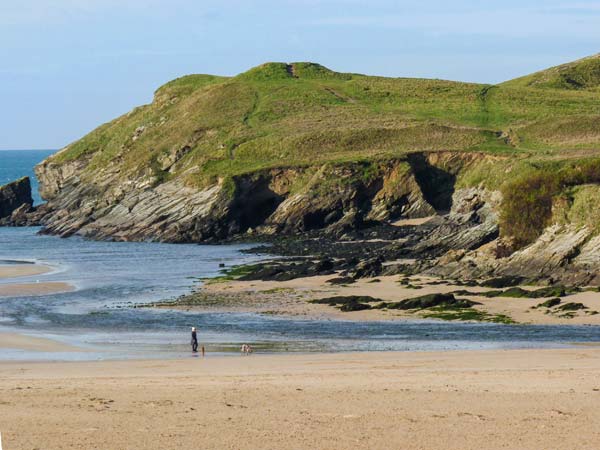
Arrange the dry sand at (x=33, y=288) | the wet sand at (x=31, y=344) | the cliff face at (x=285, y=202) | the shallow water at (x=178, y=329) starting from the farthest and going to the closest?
the cliff face at (x=285, y=202)
the dry sand at (x=33, y=288)
the wet sand at (x=31, y=344)
the shallow water at (x=178, y=329)

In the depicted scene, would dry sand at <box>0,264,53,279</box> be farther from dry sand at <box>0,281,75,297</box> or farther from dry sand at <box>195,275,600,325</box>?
dry sand at <box>195,275,600,325</box>

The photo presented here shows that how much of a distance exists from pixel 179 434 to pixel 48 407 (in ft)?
13.3

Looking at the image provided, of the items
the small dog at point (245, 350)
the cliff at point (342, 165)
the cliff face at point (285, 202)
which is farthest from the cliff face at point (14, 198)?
the small dog at point (245, 350)

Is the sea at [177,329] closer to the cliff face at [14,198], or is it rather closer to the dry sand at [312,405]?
the dry sand at [312,405]

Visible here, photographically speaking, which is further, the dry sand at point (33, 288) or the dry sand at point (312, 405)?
the dry sand at point (33, 288)

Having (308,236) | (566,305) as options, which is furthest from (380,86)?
(566,305)

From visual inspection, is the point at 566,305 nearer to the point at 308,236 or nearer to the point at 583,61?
the point at 308,236

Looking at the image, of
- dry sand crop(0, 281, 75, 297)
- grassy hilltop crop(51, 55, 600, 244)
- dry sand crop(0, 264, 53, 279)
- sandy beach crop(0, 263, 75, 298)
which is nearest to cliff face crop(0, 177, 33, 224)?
grassy hilltop crop(51, 55, 600, 244)

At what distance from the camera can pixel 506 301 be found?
4812 cm

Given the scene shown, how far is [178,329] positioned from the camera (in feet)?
145

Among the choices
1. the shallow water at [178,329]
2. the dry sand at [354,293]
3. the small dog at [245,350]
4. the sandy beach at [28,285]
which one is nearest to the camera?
the small dog at [245,350]

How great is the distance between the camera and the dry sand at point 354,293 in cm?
4491

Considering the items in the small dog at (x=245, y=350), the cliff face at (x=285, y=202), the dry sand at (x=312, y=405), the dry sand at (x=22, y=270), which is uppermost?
the cliff face at (x=285, y=202)

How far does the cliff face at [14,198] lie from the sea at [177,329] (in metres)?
55.4
